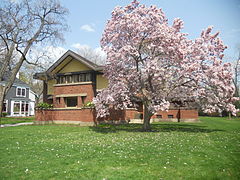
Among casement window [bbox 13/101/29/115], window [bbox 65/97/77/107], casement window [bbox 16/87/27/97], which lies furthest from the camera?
casement window [bbox 16/87/27/97]

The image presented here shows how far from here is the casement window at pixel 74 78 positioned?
23.7m

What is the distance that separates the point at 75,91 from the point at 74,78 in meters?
1.65

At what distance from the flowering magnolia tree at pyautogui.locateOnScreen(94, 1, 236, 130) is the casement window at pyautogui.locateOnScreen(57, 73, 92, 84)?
335 inches

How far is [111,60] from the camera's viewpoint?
1452 centimetres

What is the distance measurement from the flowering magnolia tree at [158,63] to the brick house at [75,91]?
6969 mm

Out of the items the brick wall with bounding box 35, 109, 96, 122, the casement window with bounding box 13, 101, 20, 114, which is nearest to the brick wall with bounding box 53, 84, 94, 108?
the brick wall with bounding box 35, 109, 96, 122

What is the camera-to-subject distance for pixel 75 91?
944 inches

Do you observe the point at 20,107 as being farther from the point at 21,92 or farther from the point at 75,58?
the point at 75,58

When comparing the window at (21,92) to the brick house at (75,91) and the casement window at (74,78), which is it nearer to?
the brick house at (75,91)

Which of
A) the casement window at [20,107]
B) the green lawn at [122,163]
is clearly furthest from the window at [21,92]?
the green lawn at [122,163]

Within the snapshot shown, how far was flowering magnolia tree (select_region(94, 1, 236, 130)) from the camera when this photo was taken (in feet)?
44.8

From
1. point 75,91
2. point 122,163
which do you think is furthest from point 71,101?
point 122,163

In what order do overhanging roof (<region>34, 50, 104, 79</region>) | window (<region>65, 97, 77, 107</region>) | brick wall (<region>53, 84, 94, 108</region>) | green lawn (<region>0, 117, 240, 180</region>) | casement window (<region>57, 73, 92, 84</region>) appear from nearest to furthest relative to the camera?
green lawn (<region>0, 117, 240, 180</region>) → overhanging roof (<region>34, 50, 104, 79</region>) → brick wall (<region>53, 84, 94, 108</region>) → casement window (<region>57, 73, 92, 84</region>) → window (<region>65, 97, 77, 107</region>)

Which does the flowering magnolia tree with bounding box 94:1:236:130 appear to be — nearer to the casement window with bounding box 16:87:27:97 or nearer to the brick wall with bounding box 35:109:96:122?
the brick wall with bounding box 35:109:96:122
